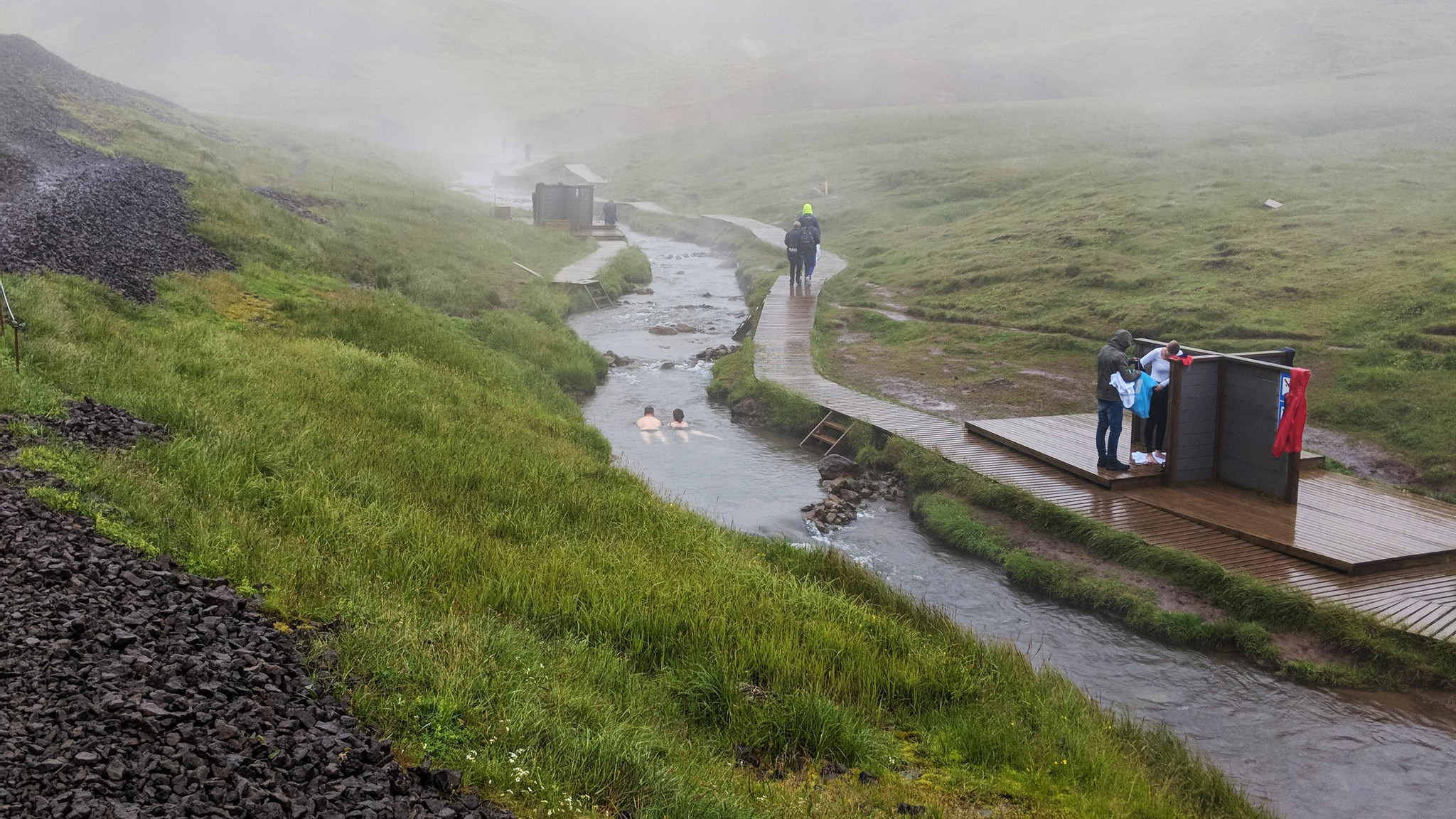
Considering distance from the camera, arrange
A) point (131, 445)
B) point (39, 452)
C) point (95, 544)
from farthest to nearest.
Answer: point (131, 445), point (39, 452), point (95, 544)

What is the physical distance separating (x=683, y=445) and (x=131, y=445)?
11536 mm

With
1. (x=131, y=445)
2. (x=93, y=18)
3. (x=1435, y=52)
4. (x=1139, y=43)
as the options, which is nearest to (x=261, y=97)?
(x=93, y=18)

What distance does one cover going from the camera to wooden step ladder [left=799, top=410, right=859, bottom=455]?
19125 millimetres

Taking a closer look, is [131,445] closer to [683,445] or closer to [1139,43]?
[683,445]

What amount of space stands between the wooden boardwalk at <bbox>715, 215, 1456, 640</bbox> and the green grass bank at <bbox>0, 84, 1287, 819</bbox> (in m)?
3.86

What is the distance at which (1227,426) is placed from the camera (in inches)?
559

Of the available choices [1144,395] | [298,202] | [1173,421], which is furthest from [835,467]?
[298,202]

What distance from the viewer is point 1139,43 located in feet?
347

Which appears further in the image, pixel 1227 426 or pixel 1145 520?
pixel 1227 426

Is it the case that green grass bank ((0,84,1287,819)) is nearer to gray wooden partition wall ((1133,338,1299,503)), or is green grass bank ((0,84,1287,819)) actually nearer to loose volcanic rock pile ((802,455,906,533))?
loose volcanic rock pile ((802,455,906,533))

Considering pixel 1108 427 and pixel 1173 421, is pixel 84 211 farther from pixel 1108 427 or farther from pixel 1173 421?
pixel 1173 421

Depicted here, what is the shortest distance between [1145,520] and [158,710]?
12123mm

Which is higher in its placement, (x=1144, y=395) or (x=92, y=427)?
(x=1144, y=395)

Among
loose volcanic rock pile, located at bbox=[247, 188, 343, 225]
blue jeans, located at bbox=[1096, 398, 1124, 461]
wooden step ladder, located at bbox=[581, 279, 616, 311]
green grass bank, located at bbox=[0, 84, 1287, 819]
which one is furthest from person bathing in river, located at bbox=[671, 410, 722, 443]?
loose volcanic rock pile, located at bbox=[247, 188, 343, 225]
